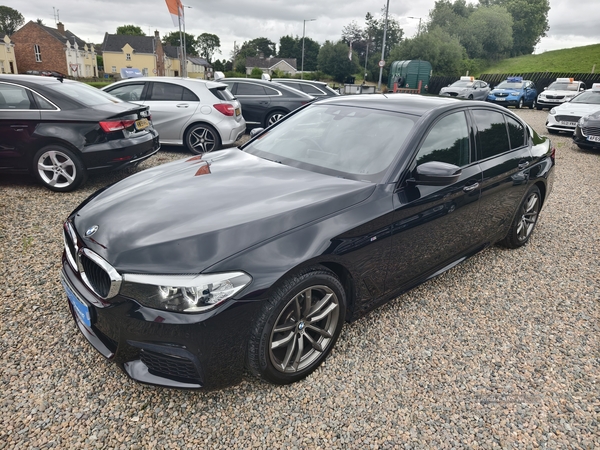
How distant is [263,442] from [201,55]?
133557 millimetres

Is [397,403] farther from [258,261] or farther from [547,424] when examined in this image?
[258,261]

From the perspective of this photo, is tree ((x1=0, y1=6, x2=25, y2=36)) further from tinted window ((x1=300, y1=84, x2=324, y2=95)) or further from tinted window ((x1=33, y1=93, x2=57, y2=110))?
tinted window ((x1=33, y1=93, x2=57, y2=110))

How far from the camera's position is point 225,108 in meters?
8.38

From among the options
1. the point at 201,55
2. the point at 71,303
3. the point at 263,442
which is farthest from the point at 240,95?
the point at 201,55

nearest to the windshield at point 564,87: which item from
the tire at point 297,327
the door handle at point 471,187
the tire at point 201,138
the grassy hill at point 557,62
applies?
the tire at point 201,138

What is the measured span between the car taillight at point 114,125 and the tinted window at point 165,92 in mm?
2738

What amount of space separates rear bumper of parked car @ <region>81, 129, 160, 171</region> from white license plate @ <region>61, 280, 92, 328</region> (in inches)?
144

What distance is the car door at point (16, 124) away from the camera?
548 cm

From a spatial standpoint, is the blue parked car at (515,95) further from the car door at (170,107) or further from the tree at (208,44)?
the tree at (208,44)

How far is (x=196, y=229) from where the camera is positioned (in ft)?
7.20

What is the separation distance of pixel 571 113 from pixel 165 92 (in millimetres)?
12041

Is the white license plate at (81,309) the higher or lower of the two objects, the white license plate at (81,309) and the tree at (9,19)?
the lower

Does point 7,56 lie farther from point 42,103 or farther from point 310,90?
point 42,103

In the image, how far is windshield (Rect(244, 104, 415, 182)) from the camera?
9.59 feet
